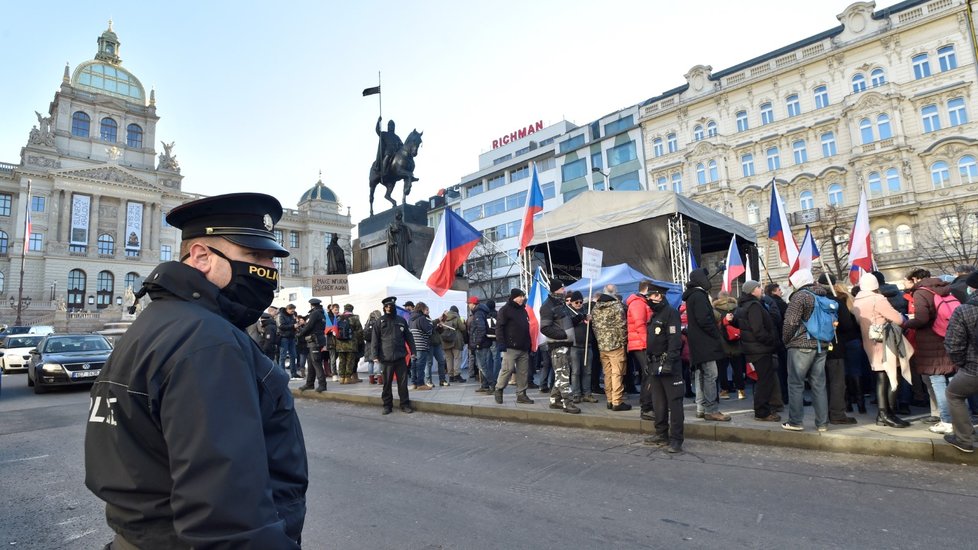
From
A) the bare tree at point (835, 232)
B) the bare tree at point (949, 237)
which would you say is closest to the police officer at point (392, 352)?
the bare tree at point (949, 237)

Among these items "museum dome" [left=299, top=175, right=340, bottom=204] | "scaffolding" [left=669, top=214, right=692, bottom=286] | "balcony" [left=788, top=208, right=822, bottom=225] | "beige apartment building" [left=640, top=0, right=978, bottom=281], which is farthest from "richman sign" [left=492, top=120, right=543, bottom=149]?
"scaffolding" [left=669, top=214, right=692, bottom=286]

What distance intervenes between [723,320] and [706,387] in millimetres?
1950

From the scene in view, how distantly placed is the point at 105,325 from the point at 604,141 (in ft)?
157

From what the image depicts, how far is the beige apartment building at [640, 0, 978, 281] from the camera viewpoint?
101 ft

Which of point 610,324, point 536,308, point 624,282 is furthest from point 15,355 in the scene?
point 610,324

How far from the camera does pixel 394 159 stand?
59.1ft

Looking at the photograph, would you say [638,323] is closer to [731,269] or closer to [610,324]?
[610,324]

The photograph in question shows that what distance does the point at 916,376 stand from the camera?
23.5 ft

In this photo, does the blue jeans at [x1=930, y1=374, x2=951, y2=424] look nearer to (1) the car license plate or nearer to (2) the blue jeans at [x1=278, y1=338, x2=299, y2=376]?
(2) the blue jeans at [x1=278, y1=338, x2=299, y2=376]

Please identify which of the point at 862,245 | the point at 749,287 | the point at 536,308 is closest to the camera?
the point at 749,287

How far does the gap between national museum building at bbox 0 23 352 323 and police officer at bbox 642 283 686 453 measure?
62.8 meters

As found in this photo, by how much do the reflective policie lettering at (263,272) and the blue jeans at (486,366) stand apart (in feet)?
29.3

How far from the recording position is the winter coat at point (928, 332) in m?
6.00

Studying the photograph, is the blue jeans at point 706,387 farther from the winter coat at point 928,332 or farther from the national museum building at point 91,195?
the national museum building at point 91,195
